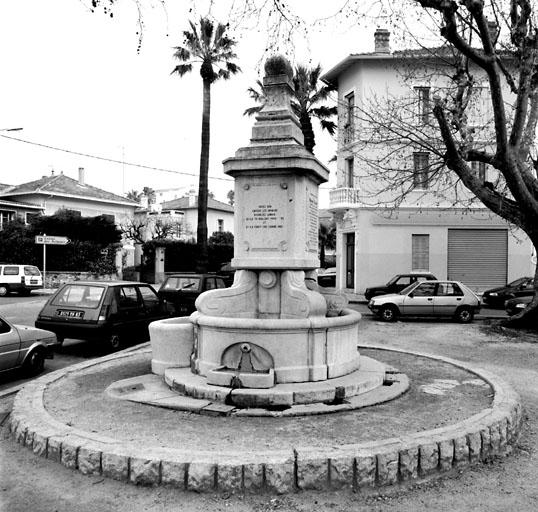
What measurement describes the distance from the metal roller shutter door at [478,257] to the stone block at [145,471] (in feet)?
83.2

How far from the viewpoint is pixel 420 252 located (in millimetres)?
27562

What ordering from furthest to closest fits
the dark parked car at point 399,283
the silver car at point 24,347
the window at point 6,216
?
the window at point 6,216
the dark parked car at point 399,283
the silver car at point 24,347

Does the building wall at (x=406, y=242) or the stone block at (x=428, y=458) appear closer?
the stone block at (x=428, y=458)

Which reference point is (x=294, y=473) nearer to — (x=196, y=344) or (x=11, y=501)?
(x=11, y=501)

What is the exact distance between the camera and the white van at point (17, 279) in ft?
90.6

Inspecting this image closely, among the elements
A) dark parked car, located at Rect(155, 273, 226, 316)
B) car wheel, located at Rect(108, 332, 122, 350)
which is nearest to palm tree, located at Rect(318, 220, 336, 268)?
dark parked car, located at Rect(155, 273, 226, 316)

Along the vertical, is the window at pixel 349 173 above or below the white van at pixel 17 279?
above

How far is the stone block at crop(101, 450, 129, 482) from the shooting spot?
4223 millimetres

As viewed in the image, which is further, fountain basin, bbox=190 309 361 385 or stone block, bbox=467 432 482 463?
fountain basin, bbox=190 309 361 385

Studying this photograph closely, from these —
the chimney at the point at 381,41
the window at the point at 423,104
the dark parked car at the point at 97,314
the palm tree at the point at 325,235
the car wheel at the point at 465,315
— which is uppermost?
the chimney at the point at 381,41

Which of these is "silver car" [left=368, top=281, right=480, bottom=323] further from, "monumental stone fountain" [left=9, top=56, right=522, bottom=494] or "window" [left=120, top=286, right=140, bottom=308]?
"monumental stone fountain" [left=9, top=56, right=522, bottom=494]

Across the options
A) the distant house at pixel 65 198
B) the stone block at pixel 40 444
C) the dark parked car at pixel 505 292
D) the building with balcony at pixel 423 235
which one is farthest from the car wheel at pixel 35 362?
the distant house at pixel 65 198

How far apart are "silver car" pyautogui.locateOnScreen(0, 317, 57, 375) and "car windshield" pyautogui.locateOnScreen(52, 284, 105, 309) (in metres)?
1.58

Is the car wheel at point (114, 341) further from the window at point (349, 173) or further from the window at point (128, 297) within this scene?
the window at point (349, 173)
